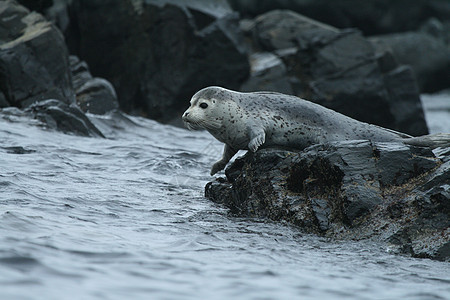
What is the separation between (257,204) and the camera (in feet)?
19.8

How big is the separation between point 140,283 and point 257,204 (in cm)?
251

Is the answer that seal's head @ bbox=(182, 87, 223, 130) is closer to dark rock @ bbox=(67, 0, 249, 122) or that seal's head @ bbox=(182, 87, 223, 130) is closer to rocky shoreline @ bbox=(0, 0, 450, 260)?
rocky shoreline @ bbox=(0, 0, 450, 260)

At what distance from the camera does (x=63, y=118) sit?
1083cm

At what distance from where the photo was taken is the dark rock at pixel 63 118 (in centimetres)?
1073

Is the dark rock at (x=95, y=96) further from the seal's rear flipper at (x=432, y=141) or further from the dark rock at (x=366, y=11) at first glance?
the dark rock at (x=366, y=11)

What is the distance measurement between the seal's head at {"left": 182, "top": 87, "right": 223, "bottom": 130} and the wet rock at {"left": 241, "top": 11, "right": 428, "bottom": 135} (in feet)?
33.6

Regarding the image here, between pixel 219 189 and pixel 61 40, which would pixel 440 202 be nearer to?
pixel 219 189

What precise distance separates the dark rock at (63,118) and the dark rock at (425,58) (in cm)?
2247

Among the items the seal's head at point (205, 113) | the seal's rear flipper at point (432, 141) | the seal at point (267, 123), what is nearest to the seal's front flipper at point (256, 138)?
the seal at point (267, 123)

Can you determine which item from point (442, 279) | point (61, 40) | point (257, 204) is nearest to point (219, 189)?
point (257, 204)

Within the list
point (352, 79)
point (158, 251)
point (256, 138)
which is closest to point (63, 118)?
point (256, 138)

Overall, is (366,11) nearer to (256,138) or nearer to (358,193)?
(256,138)

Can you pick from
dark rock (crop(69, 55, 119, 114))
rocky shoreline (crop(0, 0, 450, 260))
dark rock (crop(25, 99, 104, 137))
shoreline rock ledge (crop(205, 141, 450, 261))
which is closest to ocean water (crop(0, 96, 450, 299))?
shoreline rock ledge (crop(205, 141, 450, 261))

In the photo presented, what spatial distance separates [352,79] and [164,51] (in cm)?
514
